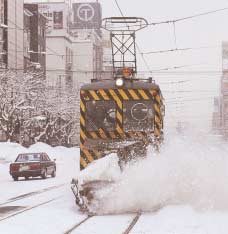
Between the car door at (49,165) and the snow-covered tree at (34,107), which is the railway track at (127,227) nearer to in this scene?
the car door at (49,165)

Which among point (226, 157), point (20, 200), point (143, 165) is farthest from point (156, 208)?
point (20, 200)

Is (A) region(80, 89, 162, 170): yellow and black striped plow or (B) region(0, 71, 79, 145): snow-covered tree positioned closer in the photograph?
(A) region(80, 89, 162, 170): yellow and black striped plow

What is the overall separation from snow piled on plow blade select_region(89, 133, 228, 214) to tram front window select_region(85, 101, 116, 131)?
221 centimetres

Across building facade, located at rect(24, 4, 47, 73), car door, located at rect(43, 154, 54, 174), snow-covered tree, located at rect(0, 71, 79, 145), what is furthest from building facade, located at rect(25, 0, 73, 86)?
car door, located at rect(43, 154, 54, 174)

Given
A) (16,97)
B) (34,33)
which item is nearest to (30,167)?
(16,97)

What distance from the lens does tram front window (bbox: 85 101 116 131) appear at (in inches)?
607

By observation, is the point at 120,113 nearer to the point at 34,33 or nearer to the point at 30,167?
the point at 30,167

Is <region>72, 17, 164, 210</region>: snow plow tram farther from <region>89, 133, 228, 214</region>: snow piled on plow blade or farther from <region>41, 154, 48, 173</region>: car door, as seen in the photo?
<region>41, 154, 48, 173</region>: car door

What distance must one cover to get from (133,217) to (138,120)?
3764mm

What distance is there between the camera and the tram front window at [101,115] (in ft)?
50.6

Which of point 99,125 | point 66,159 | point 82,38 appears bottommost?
point 66,159

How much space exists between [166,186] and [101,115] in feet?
10.00

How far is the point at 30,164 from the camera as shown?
30109 mm

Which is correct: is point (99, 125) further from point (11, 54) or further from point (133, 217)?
point (11, 54)
